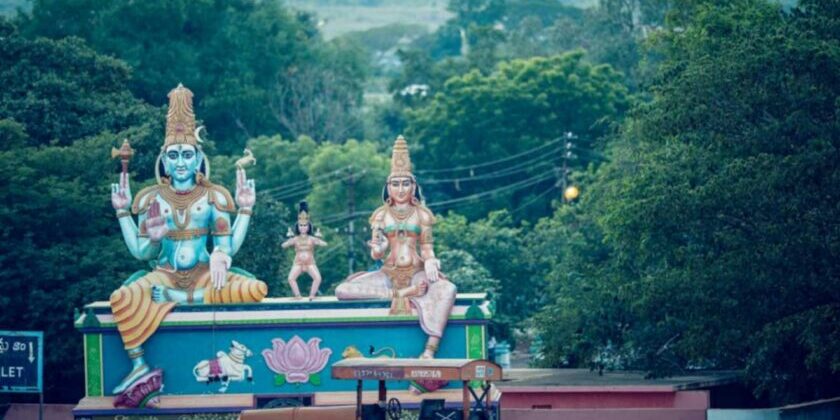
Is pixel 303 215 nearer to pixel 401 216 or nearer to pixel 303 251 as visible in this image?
pixel 303 251

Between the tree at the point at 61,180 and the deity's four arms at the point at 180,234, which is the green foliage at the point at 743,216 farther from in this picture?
the tree at the point at 61,180

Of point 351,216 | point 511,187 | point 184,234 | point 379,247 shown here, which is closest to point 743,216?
point 379,247

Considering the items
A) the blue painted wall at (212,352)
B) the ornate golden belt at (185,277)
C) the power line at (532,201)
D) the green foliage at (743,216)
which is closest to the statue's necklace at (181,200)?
the ornate golden belt at (185,277)

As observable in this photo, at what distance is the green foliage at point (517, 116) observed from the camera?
248ft

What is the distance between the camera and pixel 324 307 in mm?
40656

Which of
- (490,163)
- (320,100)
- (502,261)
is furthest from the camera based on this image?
(320,100)

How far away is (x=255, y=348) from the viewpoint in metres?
40.8

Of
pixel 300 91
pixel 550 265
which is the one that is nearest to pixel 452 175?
pixel 300 91

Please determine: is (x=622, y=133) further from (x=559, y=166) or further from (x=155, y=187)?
(x=559, y=166)

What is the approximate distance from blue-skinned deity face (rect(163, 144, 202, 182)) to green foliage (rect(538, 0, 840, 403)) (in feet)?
27.8

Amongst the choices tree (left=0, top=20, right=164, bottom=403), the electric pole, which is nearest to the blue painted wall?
tree (left=0, top=20, right=164, bottom=403)

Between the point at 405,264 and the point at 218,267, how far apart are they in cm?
329

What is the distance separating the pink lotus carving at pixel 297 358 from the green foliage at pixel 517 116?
3460 centimetres

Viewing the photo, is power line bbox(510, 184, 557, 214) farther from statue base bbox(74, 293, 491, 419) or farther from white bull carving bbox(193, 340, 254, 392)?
white bull carving bbox(193, 340, 254, 392)
